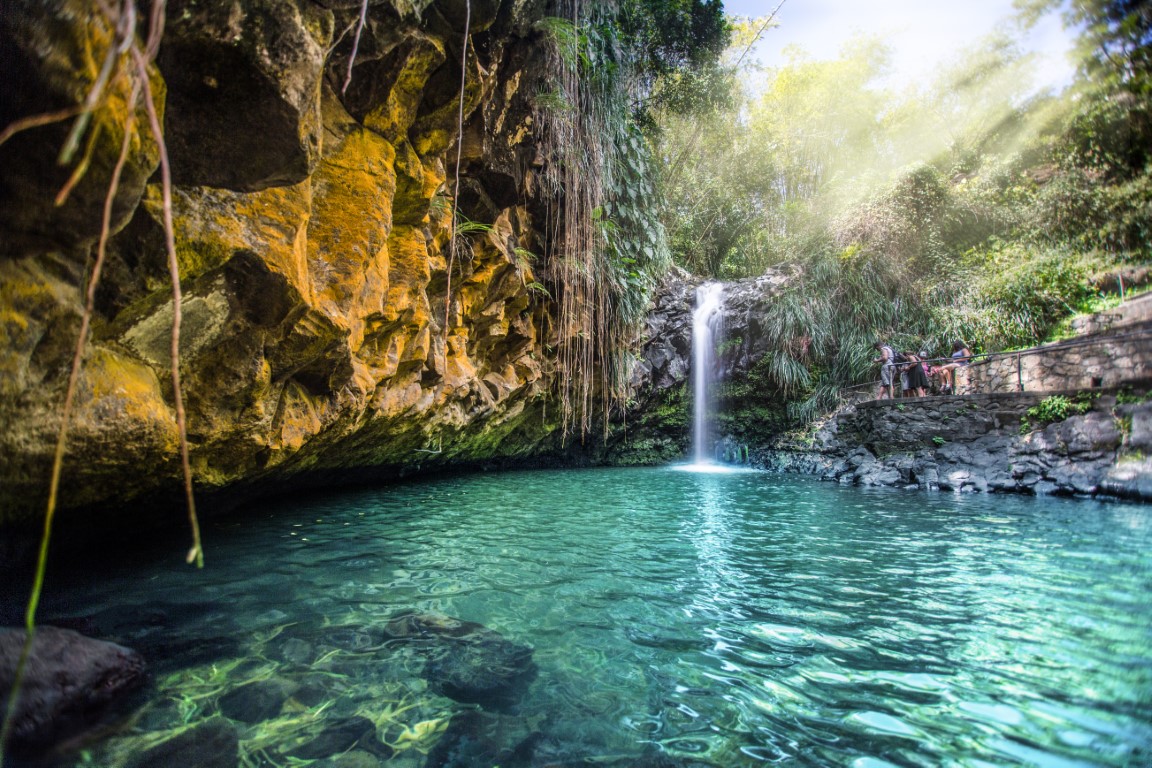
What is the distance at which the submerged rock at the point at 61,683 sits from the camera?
5.34 ft

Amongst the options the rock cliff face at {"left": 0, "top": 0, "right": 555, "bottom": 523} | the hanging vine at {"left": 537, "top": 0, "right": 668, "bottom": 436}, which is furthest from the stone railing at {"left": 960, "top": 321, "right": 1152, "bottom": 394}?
the rock cliff face at {"left": 0, "top": 0, "right": 555, "bottom": 523}

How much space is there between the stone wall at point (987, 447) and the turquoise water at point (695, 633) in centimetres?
250

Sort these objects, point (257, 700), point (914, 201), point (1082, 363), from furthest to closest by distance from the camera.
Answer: point (914, 201), point (1082, 363), point (257, 700)

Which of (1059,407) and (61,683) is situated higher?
(1059,407)

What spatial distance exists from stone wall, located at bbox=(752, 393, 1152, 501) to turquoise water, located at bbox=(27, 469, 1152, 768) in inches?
98.4

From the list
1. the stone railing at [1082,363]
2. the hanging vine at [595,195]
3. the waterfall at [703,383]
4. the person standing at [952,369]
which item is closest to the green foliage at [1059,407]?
the stone railing at [1082,363]

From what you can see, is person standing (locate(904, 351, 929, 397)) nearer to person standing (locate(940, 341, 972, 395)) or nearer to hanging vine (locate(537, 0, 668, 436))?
person standing (locate(940, 341, 972, 395))

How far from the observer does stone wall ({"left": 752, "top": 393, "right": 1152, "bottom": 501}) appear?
6.80 meters

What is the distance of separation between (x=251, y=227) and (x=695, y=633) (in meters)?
3.56

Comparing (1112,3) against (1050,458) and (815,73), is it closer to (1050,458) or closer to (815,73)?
(1050,458)

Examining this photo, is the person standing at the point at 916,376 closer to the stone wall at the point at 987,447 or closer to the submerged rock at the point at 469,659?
the stone wall at the point at 987,447

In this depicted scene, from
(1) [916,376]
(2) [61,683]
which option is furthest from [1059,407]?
(2) [61,683]

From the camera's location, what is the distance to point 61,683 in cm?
178

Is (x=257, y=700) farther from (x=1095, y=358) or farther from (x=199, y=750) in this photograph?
(x=1095, y=358)
